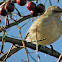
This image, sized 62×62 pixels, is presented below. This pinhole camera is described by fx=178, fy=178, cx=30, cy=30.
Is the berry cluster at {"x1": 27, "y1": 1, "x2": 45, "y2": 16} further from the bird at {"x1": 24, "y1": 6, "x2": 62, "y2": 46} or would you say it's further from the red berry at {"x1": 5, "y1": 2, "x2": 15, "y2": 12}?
the bird at {"x1": 24, "y1": 6, "x2": 62, "y2": 46}

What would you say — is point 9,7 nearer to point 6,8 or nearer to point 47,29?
point 6,8

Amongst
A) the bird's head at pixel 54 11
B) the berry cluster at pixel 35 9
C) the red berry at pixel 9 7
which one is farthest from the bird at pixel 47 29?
the red berry at pixel 9 7

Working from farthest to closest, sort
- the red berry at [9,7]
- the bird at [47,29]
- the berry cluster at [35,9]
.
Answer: the bird at [47,29]
the berry cluster at [35,9]
the red berry at [9,7]

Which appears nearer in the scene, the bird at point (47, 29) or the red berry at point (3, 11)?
the red berry at point (3, 11)

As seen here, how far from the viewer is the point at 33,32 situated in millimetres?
3635

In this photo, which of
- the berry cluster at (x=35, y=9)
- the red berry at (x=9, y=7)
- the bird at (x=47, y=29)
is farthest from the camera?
the bird at (x=47, y=29)

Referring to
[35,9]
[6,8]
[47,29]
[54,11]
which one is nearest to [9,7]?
[6,8]

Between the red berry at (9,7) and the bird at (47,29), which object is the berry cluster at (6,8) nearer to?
the red berry at (9,7)

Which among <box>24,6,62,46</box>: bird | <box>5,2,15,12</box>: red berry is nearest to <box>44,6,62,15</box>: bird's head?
<box>24,6,62,46</box>: bird

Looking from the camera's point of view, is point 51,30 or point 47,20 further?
point 47,20

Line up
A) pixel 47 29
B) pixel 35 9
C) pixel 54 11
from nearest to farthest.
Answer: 1. pixel 35 9
2. pixel 47 29
3. pixel 54 11

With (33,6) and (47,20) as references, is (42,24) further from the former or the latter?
(33,6)

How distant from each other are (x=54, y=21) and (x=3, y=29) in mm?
1937

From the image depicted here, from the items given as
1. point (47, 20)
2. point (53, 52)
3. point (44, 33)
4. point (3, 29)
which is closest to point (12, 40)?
point (3, 29)
